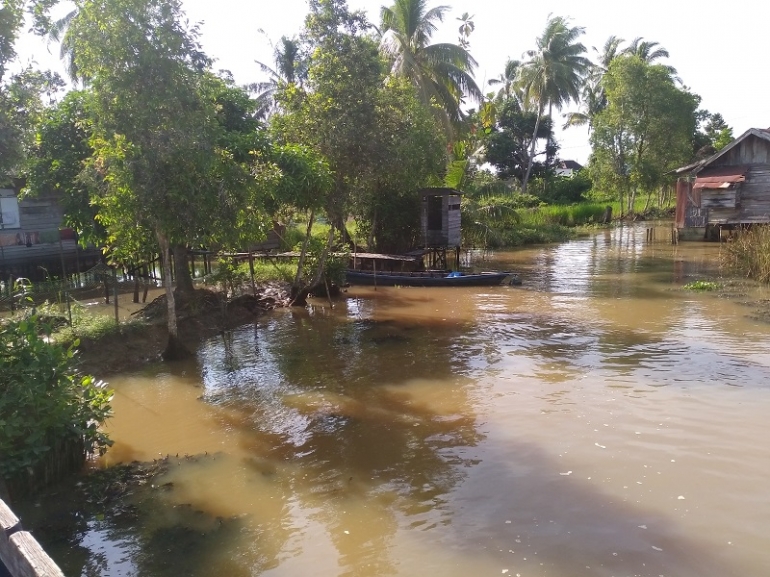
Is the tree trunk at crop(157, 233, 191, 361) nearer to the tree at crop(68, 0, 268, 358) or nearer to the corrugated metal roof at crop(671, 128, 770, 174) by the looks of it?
the tree at crop(68, 0, 268, 358)

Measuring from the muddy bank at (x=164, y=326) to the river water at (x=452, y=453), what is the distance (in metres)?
0.47

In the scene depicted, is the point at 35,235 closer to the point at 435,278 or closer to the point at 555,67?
the point at 435,278

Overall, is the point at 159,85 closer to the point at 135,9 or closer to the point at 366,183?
the point at 135,9

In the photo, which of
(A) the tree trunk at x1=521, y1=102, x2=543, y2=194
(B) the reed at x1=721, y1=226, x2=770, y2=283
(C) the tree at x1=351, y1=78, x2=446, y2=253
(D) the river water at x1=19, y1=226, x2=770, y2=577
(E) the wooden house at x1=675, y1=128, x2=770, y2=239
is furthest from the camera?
(A) the tree trunk at x1=521, y1=102, x2=543, y2=194

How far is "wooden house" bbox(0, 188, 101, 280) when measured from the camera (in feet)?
60.4

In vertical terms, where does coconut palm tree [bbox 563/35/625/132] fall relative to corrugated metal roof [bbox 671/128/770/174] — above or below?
above

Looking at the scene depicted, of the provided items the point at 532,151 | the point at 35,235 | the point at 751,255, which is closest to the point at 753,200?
the point at 751,255

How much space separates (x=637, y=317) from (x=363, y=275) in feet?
27.8

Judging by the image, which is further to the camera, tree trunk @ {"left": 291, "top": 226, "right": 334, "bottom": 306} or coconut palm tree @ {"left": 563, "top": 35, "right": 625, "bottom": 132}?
coconut palm tree @ {"left": 563, "top": 35, "right": 625, "bottom": 132}

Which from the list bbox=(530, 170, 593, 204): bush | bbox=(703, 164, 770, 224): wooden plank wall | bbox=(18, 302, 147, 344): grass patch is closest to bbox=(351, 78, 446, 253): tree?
bbox=(18, 302, 147, 344): grass patch

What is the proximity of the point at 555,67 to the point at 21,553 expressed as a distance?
1597 inches

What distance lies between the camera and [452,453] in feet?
24.3

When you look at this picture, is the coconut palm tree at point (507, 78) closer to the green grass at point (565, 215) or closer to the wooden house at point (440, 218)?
the green grass at point (565, 215)

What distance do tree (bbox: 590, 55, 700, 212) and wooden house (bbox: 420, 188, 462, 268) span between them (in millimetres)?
18318
